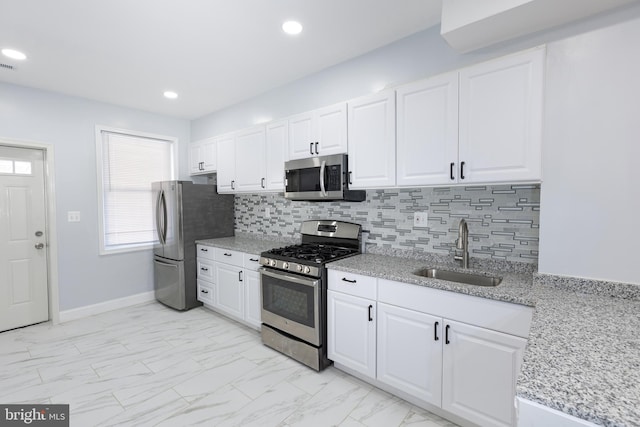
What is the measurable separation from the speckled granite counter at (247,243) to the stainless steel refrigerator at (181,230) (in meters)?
0.20

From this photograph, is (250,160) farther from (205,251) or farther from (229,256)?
(205,251)

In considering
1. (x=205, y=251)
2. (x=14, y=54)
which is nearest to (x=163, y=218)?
(x=205, y=251)

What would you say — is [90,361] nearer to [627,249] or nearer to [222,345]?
[222,345]

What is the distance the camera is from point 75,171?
3.60 metres

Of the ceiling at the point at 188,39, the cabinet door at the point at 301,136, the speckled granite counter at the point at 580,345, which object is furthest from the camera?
the cabinet door at the point at 301,136

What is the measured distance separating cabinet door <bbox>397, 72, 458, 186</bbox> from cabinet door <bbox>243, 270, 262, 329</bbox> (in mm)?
1771

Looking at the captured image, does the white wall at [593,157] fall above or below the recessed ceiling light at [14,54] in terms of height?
→ below

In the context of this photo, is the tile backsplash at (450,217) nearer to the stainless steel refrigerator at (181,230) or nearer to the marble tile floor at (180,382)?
the marble tile floor at (180,382)

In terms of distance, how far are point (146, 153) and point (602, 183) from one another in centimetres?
479

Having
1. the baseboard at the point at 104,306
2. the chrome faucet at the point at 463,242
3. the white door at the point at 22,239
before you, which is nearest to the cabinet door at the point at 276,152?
the chrome faucet at the point at 463,242

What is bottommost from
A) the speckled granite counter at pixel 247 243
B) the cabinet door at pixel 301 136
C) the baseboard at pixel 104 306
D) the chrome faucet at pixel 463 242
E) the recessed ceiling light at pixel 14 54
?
the baseboard at pixel 104 306

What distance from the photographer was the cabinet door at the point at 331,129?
259 centimetres

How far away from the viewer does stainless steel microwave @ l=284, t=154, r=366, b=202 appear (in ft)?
8.48

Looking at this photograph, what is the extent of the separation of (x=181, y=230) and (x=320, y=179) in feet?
6.78
